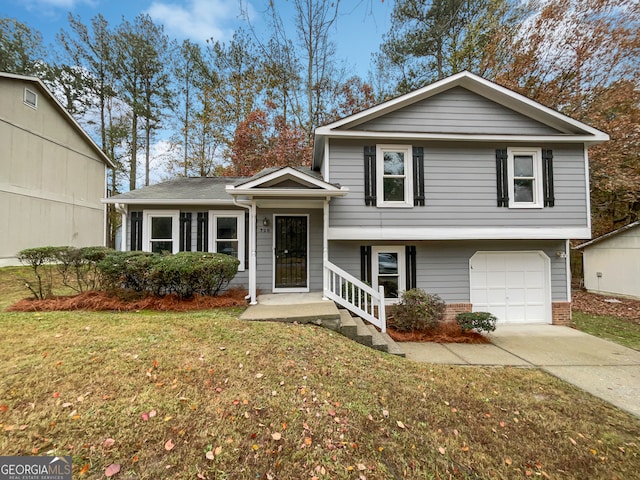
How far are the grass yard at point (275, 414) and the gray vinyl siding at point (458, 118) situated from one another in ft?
19.9

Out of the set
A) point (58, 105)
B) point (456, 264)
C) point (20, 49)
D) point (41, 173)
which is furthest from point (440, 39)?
point (20, 49)

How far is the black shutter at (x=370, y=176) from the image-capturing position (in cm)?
727

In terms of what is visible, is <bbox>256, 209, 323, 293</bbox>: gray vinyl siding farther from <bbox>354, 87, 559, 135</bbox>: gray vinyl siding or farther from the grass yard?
the grass yard

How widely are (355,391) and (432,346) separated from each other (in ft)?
11.1

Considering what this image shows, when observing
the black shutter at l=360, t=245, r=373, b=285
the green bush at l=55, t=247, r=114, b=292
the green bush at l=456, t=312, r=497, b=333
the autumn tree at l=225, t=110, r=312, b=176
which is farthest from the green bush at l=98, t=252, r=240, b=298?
the autumn tree at l=225, t=110, r=312, b=176

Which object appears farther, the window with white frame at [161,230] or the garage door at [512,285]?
the window with white frame at [161,230]

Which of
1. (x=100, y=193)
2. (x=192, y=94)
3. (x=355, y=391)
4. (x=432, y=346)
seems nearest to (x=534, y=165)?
(x=432, y=346)

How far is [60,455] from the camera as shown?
2.18 meters

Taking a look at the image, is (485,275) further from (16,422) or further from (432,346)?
(16,422)

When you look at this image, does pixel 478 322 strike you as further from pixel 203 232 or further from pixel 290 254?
pixel 203 232

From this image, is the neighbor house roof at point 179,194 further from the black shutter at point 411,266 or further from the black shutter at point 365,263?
the black shutter at point 411,266

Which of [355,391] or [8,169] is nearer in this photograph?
[355,391]

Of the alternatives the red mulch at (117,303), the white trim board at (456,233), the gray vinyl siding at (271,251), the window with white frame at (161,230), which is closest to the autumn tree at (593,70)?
the white trim board at (456,233)

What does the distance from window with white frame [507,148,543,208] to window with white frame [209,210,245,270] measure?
7627 millimetres
